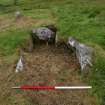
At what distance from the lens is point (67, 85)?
11.4 metres

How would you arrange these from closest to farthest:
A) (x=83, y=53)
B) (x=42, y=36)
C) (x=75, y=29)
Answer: (x=83, y=53)
(x=42, y=36)
(x=75, y=29)

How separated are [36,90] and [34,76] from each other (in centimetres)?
100

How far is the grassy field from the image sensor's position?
11586mm

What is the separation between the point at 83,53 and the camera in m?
12.5

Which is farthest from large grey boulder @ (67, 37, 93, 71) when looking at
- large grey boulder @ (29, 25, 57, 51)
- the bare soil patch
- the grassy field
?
large grey boulder @ (29, 25, 57, 51)

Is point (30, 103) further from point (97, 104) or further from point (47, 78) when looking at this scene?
point (97, 104)

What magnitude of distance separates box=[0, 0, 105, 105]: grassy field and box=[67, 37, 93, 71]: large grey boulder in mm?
312

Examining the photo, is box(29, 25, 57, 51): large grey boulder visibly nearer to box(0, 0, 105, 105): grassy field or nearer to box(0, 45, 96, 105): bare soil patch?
box(0, 0, 105, 105): grassy field

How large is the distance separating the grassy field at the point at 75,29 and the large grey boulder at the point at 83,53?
31cm

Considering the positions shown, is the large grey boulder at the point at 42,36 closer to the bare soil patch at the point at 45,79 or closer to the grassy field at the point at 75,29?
the grassy field at the point at 75,29

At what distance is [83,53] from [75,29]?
13.2 ft

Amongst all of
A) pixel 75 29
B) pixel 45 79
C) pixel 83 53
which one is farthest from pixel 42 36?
pixel 45 79

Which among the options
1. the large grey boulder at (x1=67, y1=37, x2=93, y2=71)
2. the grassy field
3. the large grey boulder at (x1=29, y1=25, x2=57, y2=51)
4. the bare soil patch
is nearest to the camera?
the bare soil patch

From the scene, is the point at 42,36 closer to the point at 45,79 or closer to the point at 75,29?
the point at 75,29
